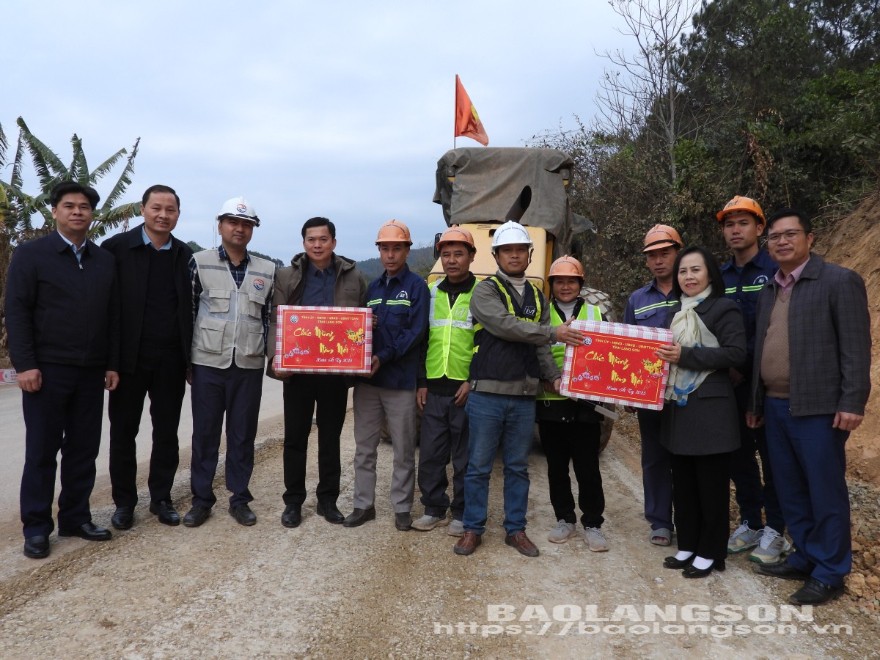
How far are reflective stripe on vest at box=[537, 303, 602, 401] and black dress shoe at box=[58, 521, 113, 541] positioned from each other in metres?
2.97

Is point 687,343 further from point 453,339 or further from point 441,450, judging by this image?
point 441,450

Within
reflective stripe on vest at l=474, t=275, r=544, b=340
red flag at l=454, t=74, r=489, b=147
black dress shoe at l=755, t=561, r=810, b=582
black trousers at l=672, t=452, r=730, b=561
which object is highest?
red flag at l=454, t=74, r=489, b=147

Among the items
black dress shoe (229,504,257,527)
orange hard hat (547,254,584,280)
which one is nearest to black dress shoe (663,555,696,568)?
orange hard hat (547,254,584,280)

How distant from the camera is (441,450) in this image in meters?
4.62

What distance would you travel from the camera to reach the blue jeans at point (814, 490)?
11.8ft

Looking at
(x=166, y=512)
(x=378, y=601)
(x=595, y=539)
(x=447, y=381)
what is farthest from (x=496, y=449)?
(x=166, y=512)

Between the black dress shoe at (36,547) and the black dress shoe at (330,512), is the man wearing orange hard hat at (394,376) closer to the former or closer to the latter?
the black dress shoe at (330,512)

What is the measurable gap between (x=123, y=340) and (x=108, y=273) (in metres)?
0.46

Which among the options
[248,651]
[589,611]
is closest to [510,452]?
[589,611]

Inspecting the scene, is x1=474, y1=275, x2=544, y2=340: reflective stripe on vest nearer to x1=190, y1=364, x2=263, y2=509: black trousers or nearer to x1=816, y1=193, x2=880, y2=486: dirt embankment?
x1=190, y1=364, x2=263, y2=509: black trousers

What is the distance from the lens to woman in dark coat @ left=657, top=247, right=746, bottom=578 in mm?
3832

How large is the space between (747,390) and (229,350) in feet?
11.4

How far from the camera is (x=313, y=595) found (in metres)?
3.54

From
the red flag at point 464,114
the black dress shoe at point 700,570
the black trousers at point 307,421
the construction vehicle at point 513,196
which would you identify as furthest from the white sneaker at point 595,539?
the red flag at point 464,114
